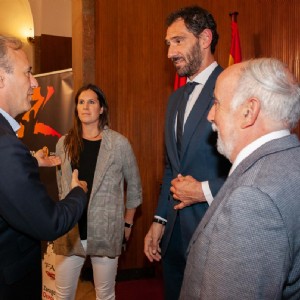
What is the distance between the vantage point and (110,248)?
2324mm

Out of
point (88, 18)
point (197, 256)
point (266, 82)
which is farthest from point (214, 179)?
point (88, 18)

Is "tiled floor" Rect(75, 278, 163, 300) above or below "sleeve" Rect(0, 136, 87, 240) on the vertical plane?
below

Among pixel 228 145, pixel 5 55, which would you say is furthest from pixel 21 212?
pixel 228 145

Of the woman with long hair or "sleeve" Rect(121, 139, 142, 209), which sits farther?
"sleeve" Rect(121, 139, 142, 209)

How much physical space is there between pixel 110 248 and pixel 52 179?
1620 mm

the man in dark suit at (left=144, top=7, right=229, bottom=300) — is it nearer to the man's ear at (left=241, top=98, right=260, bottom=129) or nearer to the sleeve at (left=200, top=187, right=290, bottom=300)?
the man's ear at (left=241, top=98, right=260, bottom=129)

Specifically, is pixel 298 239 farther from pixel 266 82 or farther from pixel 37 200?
pixel 37 200

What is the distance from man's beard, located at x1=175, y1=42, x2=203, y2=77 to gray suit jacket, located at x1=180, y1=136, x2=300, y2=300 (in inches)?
36.6

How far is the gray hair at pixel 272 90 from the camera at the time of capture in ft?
3.16

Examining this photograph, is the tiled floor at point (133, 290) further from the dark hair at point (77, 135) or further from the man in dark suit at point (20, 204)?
the man in dark suit at point (20, 204)

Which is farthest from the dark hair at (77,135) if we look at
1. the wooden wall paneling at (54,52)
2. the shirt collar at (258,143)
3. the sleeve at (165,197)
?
the wooden wall paneling at (54,52)

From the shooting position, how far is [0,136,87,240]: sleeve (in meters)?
1.23

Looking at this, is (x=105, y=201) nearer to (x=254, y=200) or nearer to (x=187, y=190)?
(x=187, y=190)

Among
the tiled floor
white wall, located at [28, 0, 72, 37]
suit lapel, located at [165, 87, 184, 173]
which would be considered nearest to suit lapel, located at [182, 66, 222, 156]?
suit lapel, located at [165, 87, 184, 173]
